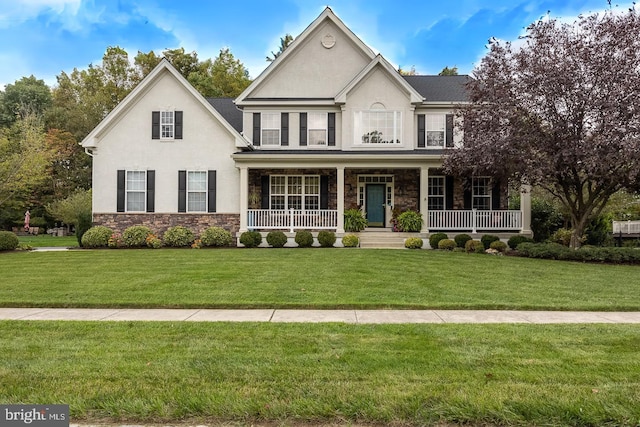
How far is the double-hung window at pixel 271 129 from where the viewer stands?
18578 mm

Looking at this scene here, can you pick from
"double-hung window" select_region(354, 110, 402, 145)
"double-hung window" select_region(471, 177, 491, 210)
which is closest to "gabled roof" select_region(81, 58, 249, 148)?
"double-hung window" select_region(354, 110, 402, 145)

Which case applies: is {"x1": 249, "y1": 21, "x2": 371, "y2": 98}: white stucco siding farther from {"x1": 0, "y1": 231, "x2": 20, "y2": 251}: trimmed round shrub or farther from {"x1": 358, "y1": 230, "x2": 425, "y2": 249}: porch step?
{"x1": 0, "y1": 231, "x2": 20, "y2": 251}: trimmed round shrub

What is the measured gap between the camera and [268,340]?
495cm

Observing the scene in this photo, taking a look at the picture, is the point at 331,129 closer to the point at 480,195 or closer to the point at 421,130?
the point at 421,130

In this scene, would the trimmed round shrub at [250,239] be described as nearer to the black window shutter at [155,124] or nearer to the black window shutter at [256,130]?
the black window shutter at [256,130]

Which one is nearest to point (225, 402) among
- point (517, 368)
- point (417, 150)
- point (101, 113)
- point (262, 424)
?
point (262, 424)

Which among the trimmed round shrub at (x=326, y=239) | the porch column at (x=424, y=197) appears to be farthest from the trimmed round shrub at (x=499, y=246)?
the trimmed round shrub at (x=326, y=239)

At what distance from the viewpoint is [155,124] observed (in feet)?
58.0

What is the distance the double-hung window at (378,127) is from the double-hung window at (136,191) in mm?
9410

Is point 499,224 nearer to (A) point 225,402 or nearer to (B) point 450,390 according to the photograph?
(B) point 450,390

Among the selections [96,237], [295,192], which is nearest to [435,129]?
[295,192]

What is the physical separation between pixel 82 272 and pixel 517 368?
10234 mm

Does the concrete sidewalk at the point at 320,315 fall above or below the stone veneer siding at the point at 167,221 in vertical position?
below

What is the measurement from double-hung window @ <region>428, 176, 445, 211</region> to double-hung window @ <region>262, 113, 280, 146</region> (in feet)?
23.5
